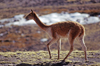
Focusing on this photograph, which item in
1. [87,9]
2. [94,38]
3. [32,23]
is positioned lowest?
[94,38]

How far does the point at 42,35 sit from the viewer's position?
78.2 ft

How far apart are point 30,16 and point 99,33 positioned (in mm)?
16618

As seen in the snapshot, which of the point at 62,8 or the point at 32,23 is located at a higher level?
the point at 62,8

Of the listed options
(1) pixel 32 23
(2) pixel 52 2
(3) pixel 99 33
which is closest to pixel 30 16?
(3) pixel 99 33

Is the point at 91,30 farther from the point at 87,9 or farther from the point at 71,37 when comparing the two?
the point at 71,37

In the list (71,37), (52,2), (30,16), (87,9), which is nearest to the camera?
(71,37)

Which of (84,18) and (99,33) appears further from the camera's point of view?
(84,18)

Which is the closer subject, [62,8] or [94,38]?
[94,38]

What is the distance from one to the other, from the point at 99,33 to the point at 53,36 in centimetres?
1672

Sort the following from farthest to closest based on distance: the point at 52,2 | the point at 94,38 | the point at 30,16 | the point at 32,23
A: the point at 52,2 < the point at 32,23 < the point at 94,38 < the point at 30,16

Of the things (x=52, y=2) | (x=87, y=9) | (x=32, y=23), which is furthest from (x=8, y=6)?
(x=87, y=9)

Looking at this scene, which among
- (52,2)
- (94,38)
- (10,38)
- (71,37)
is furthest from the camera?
(52,2)

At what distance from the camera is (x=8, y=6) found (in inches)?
1678

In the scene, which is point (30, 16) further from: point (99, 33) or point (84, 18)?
point (84, 18)
